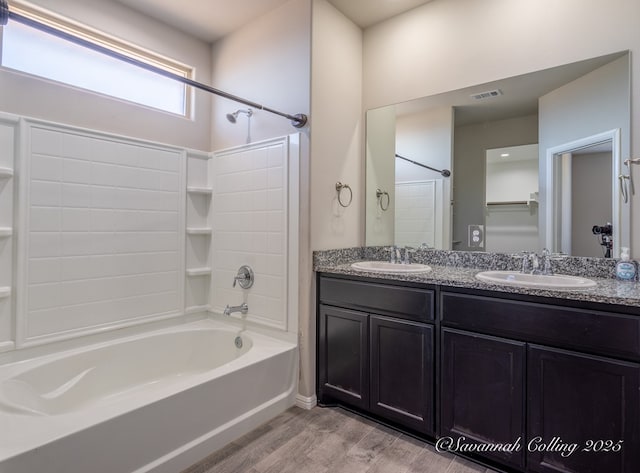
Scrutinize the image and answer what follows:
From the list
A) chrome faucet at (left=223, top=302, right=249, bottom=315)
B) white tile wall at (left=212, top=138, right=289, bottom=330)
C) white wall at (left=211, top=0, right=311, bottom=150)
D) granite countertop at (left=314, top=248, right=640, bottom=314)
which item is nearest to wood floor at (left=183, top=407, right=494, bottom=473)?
white tile wall at (left=212, top=138, right=289, bottom=330)

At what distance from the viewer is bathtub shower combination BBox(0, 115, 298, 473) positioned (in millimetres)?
1649

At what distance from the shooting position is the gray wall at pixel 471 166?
7.54ft

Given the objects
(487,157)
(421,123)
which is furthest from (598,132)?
(421,123)

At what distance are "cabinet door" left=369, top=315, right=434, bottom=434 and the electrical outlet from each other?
77cm

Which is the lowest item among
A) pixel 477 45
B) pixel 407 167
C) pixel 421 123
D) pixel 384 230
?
pixel 384 230

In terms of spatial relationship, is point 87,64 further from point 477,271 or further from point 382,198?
point 477,271

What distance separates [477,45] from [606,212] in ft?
4.13

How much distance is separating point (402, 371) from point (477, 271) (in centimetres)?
77

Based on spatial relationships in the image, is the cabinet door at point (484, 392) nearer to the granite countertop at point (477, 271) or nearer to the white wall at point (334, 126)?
the granite countertop at point (477, 271)

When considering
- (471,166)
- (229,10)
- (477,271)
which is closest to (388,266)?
(477,271)

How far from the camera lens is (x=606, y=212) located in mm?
1924

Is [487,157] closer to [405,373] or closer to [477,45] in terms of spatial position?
[477,45]

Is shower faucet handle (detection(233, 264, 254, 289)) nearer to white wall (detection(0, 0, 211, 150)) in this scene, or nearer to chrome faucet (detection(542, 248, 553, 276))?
white wall (detection(0, 0, 211, 150))

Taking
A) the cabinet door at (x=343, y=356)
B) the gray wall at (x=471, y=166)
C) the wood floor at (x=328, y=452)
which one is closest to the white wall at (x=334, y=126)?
the cabinet door at (x=343, y=356)
